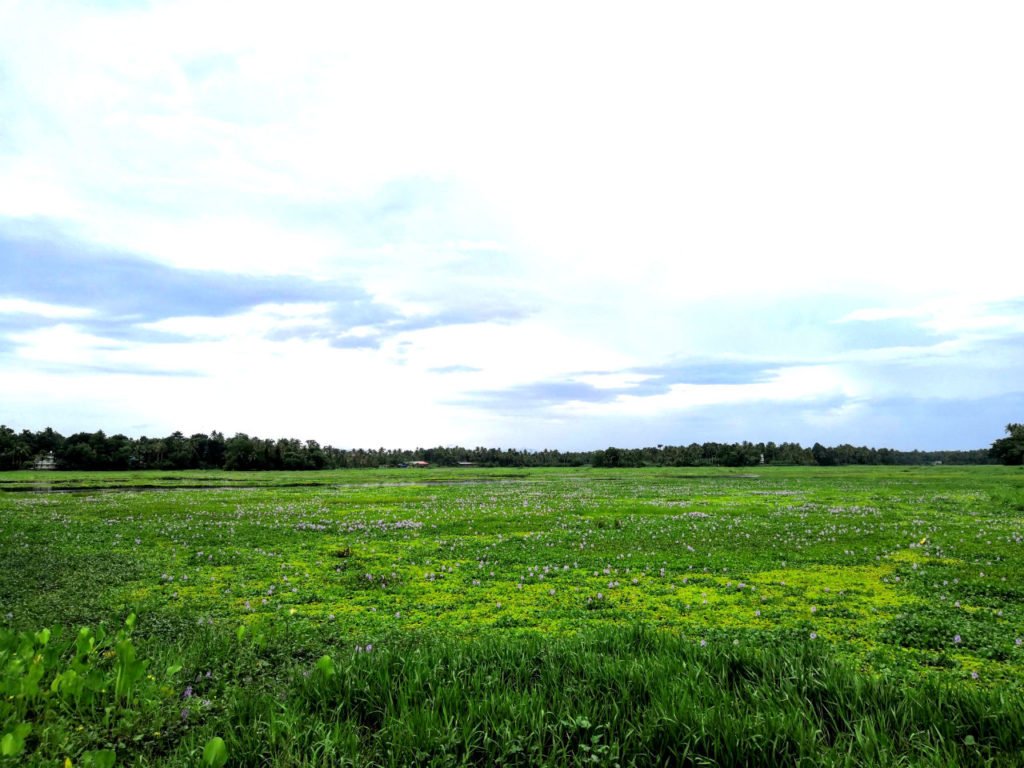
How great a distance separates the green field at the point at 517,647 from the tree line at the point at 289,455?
110 m

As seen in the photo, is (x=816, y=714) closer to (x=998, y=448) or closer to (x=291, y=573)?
(x=291, y=573)

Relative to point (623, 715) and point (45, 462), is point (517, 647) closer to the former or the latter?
point (623, 715)

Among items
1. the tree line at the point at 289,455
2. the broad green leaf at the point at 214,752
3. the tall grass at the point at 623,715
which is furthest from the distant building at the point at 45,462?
the broad green leaf at the point at 214,752

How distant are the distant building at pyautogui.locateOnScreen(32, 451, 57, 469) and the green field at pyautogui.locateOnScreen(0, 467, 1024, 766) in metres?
121

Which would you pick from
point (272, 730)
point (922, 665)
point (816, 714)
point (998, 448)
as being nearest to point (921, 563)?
point (922, 665)

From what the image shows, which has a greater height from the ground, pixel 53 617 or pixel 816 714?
pixel 816 714

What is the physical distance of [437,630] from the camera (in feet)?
26.8

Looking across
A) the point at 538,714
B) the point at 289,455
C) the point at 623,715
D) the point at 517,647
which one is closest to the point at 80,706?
the point at 538,714

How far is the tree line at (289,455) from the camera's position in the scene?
106188 mm

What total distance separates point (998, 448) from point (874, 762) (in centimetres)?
14502

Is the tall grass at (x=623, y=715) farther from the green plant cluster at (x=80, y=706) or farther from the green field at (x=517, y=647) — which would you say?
the green plant cluster at (x=80, y=706)

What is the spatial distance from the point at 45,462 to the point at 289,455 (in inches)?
1854

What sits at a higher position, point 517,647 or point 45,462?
point 517,647

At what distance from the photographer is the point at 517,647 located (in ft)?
20.5
